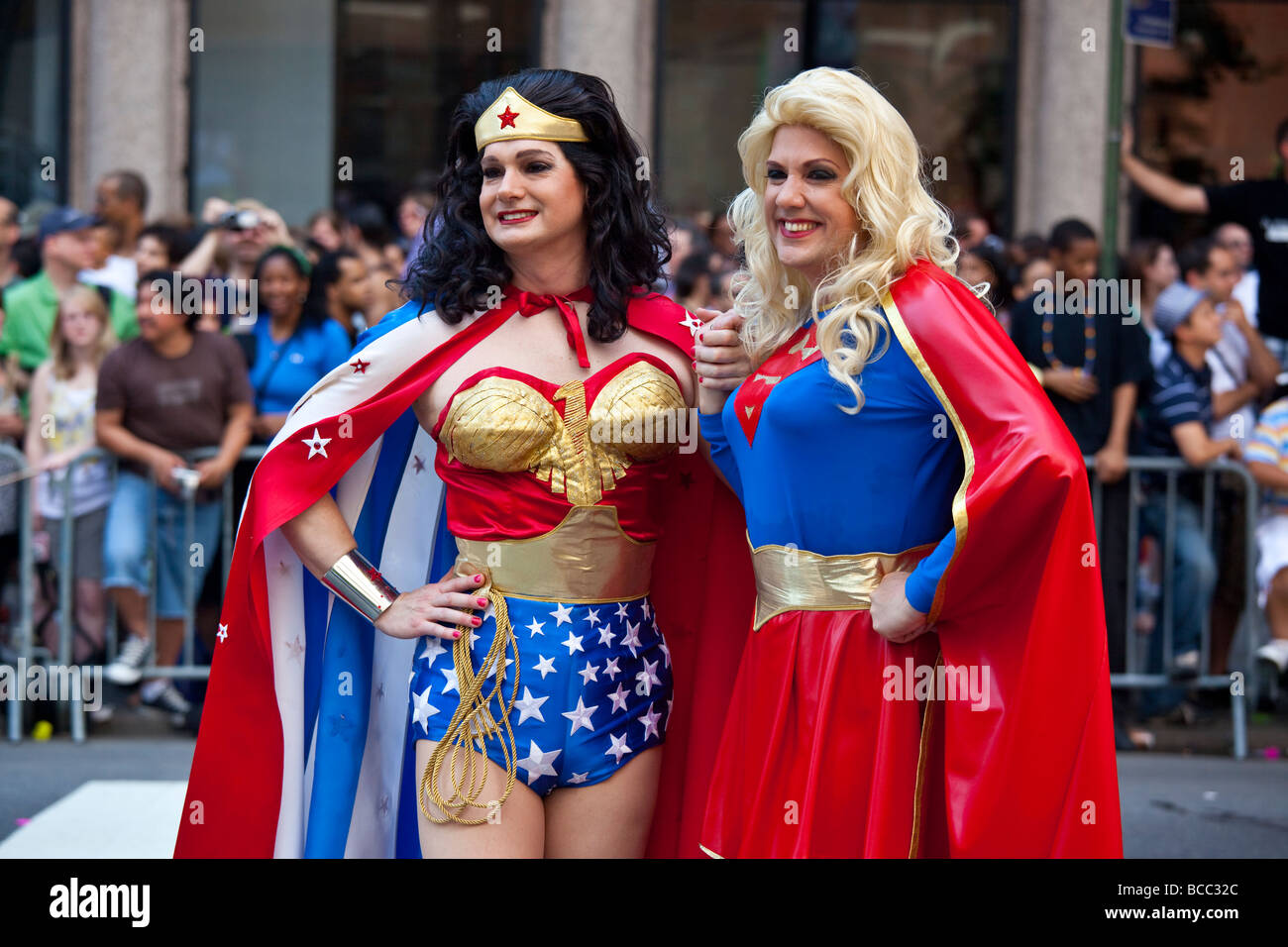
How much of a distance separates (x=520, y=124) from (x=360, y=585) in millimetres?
1022

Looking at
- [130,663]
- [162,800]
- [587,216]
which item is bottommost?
[162,800]

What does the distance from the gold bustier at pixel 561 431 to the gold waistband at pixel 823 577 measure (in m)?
0.35

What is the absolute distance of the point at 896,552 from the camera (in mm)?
3021

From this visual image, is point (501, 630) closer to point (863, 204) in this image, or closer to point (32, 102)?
point (863, 204)

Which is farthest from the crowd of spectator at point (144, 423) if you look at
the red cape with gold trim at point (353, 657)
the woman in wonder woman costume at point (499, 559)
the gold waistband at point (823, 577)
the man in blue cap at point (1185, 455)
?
the gold waistband at point (823, 577)

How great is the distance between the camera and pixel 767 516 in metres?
3.13

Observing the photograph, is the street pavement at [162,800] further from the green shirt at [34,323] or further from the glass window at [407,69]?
the glass window at [407,69]

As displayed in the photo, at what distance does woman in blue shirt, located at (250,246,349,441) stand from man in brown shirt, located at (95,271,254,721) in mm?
196

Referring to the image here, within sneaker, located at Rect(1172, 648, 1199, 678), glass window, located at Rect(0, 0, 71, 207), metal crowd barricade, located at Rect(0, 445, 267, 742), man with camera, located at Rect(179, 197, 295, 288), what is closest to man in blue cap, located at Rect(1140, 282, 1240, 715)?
sneaker, located at Rect(1172, 648, 1199, 678)

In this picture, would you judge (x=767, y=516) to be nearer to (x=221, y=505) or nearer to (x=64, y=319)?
(x=221, y=505)

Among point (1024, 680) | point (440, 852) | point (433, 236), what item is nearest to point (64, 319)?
point (433, 236)

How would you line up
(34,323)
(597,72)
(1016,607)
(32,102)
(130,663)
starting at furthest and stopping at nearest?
(32,102) < (597,72) < (34,323) < (130,663) < (1016,607)

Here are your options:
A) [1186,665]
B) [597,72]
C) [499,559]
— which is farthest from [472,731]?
[597,72]

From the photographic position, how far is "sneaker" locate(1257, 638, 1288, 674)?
6.79 metres
